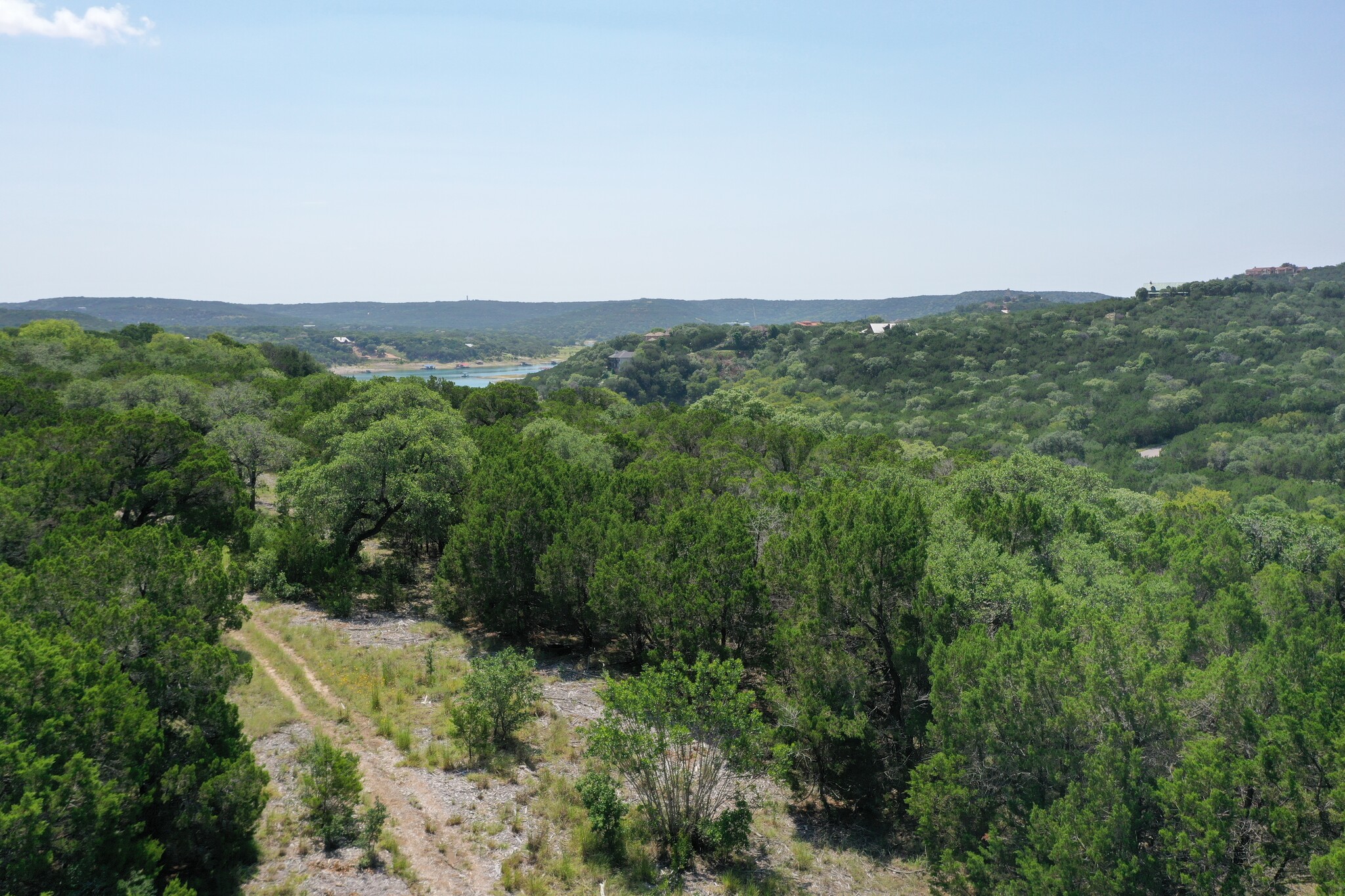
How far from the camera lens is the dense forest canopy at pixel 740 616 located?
1283cm

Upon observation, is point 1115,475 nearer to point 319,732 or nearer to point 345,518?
point 345,518

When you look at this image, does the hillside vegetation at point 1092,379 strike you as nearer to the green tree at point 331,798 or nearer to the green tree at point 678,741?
the green tree at point 678,741

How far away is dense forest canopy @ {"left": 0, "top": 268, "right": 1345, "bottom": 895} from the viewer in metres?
12.8

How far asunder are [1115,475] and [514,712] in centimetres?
7829

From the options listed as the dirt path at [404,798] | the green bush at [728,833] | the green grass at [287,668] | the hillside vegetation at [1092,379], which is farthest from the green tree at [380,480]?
the hillside vegetation at [1092,379]

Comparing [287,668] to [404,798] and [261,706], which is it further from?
[404,798]

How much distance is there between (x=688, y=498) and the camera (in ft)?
94.1

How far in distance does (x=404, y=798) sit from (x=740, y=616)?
10.7m

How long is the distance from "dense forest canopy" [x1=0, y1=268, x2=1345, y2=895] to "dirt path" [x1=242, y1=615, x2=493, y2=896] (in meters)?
3.21

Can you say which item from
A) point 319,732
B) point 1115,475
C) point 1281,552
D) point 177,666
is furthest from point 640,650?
point 1115,475

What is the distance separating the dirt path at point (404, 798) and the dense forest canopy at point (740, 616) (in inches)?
126

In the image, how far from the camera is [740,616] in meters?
22.6

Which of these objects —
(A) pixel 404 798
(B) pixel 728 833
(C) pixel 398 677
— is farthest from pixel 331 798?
(B) pixel 728 833

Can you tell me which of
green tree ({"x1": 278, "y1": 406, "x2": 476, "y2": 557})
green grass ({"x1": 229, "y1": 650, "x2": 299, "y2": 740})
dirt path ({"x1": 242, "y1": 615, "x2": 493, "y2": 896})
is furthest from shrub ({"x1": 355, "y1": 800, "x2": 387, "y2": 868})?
green tree ({"x1": 278, "y1": 406, "x2": 476, "y2": 557})
